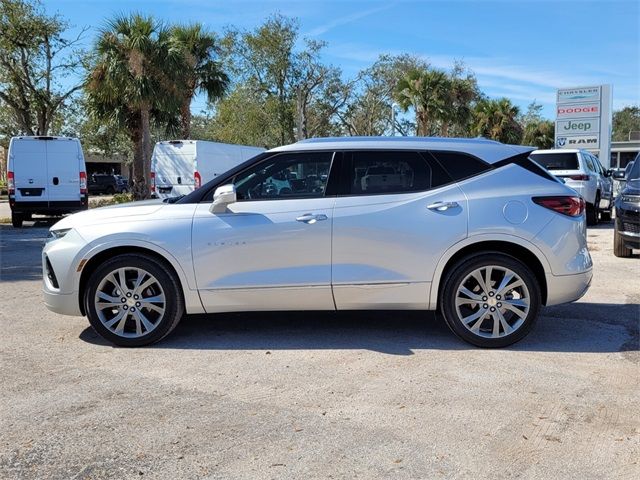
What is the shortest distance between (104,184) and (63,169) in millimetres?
31196

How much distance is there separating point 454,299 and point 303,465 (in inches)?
93.2

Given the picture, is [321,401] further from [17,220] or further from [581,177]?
[17,220]

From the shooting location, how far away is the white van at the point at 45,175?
16.2 meters

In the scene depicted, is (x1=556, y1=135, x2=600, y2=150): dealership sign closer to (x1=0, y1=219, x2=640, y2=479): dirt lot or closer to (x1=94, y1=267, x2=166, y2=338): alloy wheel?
(x1=0, y1=219, x2=640, y2=479): dirt lot

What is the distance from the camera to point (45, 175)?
16375 millimetres

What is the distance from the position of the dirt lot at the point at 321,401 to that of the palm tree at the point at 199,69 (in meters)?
19.8

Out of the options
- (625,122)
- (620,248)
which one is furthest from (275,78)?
(625,122)

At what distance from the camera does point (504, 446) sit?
3.42m

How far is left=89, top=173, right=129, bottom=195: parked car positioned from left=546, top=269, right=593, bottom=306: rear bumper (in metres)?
45.0

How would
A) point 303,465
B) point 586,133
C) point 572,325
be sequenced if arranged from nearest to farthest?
1. point 303,465
2. point 572,325
3. point 586,133

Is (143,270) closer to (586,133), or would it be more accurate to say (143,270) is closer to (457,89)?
(586,133)

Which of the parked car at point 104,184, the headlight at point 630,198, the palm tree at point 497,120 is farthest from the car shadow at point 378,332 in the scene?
the parked car at point 104,184

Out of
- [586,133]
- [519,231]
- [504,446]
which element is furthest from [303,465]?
[586,133]

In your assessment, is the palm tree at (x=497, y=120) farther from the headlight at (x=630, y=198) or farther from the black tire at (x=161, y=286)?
the black tire at (x=161, y=286)
